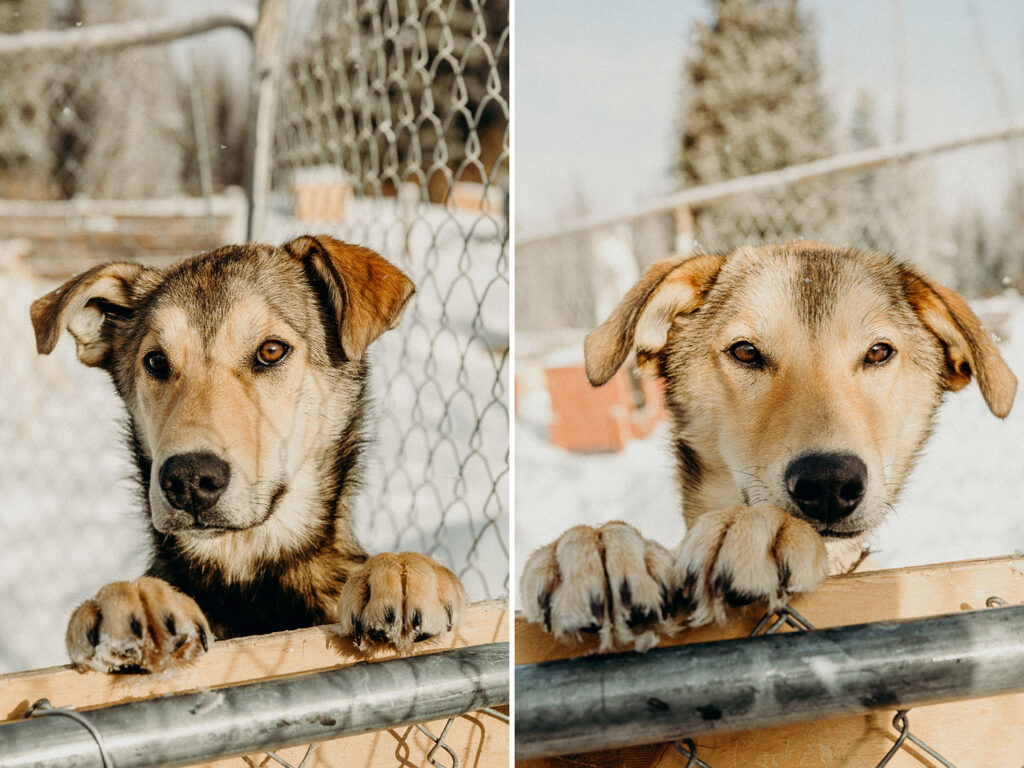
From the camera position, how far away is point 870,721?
1.06m

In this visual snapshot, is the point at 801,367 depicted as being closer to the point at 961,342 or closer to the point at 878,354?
the point at 878,354

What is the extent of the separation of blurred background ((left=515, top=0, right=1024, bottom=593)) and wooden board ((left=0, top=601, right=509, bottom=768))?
392mm

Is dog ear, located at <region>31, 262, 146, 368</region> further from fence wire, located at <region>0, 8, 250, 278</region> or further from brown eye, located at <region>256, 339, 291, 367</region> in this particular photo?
fence wire, located at <region>0, 8, 250, 278</region>

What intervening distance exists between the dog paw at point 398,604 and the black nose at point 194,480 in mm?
289

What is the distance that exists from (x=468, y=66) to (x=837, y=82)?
305 cm

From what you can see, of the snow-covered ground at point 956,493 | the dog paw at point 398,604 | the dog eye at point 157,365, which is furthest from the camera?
the snow-covered ground at point 956,493

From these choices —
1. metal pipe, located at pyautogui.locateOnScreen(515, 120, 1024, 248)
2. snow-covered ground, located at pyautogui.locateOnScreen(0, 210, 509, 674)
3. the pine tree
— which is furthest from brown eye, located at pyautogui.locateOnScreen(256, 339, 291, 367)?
the pine tree

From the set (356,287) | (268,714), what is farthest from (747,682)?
(356,287)

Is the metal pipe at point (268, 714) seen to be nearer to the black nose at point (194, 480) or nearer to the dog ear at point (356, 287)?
the black nose at point (194, 480)

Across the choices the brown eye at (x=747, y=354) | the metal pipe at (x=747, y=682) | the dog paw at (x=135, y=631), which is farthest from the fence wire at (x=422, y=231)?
the metal pipe at (x=747, y=682)

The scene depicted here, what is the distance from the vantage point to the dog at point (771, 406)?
3.28ft

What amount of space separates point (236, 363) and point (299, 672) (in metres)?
0.55

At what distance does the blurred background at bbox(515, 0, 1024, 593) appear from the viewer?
2283mm

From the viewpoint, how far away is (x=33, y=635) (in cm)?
221
